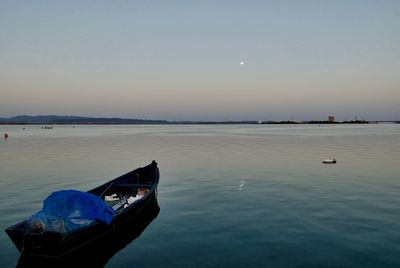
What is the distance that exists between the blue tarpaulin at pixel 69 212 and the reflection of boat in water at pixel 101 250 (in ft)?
4.01

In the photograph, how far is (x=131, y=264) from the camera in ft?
49.3

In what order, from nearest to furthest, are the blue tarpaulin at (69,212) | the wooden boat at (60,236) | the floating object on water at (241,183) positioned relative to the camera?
the wooden boat at (60,236), the blue tarpaulin at (69,212), the floating object on water at (241,183)

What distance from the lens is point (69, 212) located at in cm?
1473

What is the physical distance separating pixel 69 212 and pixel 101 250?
297cm

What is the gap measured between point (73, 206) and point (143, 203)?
6599 millimetres

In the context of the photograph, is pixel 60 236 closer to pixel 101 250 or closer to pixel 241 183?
Result: pixel 101 250

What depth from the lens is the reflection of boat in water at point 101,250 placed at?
13938mm

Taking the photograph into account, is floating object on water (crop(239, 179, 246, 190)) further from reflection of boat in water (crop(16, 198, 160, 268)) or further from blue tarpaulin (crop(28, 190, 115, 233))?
blue tarpaulin (crop(28, 190, 115, 233))

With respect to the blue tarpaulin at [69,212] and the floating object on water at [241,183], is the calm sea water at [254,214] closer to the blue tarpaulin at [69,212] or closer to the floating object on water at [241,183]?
the floating object on water at [241,183]

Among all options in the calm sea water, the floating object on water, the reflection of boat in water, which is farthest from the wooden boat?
the floating object on water

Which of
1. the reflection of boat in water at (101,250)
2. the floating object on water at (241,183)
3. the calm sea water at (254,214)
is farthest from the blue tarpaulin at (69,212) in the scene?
the floating object on water at (241,183)

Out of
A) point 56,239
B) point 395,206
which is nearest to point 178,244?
point 56,239

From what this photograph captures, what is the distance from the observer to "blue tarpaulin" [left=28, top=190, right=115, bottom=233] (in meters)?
14.4

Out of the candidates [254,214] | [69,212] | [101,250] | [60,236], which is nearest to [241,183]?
[254,214]
